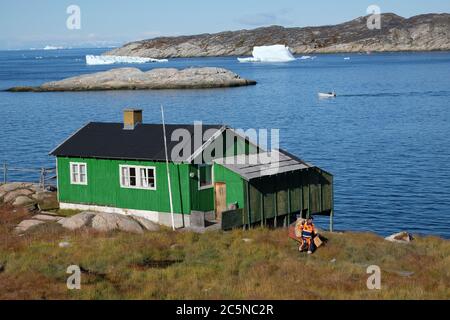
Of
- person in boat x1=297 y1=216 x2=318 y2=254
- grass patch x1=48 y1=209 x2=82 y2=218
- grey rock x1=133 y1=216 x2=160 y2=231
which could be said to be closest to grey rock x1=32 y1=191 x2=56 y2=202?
grass patch x1=48 y1=209 x2=82 y2=218

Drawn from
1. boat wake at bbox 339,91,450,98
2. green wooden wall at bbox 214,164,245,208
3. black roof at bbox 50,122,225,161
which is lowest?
boat wake at bbox 339,91,450,98

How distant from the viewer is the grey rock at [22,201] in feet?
125

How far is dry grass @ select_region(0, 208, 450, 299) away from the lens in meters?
21.6

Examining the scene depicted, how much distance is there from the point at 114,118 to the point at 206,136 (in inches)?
2872

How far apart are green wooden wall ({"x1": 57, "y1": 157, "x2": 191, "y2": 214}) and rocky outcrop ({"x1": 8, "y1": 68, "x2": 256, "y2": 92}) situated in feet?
415

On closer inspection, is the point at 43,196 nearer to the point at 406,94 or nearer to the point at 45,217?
the point at 45,217

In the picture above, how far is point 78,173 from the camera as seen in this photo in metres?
35.9

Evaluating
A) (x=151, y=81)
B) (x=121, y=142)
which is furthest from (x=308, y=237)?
(x=151, y=81)

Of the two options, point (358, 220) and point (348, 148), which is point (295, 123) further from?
point (358, 220)

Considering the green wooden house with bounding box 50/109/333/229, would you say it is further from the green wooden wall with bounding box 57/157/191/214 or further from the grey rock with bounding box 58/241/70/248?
the grey rock with bounding box 58/241/70/248

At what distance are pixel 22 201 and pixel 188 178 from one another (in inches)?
433

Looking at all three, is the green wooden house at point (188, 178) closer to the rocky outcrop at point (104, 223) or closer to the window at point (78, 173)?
the window at point (78, 173)

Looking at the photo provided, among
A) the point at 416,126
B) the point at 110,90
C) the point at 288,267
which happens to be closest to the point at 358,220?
the point at 288,267

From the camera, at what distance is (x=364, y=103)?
121 m
